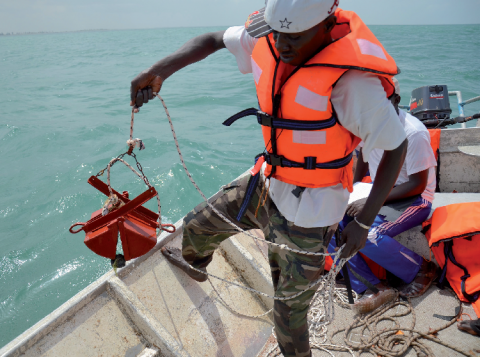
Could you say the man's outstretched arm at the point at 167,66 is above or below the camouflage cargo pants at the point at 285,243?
above

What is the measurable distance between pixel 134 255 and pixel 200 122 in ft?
32.1

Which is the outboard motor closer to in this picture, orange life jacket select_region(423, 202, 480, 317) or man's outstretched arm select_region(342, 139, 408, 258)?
orange life jacket select_region(423, 202, 480, 317)

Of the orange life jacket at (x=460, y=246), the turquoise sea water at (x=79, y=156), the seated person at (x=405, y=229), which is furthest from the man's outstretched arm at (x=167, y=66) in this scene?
the turquoise sea water at (x=79, y=156)

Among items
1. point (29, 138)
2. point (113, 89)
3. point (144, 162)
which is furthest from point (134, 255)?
point (113, 89)

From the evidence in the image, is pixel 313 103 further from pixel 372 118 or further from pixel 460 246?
pixel 460 246

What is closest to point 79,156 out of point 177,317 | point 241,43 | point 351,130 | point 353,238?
point 177,317

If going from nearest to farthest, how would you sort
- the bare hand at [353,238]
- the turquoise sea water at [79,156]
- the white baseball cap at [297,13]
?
the white baseball cap at [297,13] < the bare hand at [353,238] < the turquoise sea water at [79,156]

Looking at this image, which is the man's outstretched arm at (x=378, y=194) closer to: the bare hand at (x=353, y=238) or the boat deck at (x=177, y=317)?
the bare hand at (x=353, y=238)

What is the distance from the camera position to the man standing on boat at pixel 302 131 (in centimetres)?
158

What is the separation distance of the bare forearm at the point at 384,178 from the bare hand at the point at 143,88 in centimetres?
127

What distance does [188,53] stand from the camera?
225 cm

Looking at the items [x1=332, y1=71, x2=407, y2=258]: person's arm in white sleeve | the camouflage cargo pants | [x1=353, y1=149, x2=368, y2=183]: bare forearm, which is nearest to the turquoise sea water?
the camouflage cargo pants

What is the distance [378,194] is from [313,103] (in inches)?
21.5

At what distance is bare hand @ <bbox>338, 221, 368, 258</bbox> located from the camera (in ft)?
6.19
